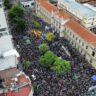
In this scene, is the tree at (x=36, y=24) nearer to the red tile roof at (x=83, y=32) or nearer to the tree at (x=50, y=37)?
the tree at (x=50, y=37)

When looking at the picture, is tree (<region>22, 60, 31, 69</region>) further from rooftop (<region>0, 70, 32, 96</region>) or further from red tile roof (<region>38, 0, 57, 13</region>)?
red tile roof (<region>38, 0, 57, 13</region>)

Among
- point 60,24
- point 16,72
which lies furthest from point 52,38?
point 16,72

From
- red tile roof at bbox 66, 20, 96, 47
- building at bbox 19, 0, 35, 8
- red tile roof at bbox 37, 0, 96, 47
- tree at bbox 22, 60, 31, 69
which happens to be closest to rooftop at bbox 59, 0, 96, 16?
red tile roof at bbox 37, 0, 96, 47

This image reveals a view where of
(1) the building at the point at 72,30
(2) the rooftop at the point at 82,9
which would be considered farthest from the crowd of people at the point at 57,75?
(2) the rooftop at the point at 82,9

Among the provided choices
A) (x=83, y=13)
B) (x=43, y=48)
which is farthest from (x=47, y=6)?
(x=43, y=48)

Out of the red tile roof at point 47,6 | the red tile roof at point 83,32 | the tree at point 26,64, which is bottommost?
the tree at point 26,64

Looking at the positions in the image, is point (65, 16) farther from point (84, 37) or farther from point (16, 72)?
point (16, 72)

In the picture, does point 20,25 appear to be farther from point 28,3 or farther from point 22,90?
point 22,90
